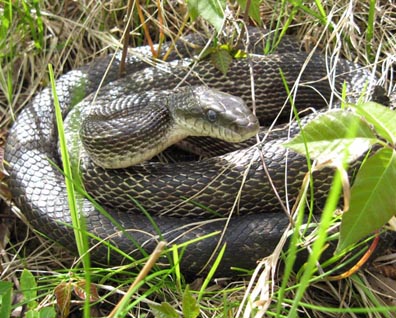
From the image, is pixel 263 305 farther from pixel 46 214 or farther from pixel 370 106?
pixel 46 214

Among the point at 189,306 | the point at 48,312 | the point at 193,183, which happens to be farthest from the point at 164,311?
the point at 193,183

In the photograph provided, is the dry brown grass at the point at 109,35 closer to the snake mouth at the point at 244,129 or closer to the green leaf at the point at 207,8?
the green leaf at the point at 207,8

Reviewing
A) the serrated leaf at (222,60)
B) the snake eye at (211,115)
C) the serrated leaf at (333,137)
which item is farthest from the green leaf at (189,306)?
the serrated leaf at (222,60)

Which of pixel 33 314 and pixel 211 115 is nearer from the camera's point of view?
pixel 33 314

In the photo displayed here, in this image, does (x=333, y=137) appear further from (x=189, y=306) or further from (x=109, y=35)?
(x=109, y=35)

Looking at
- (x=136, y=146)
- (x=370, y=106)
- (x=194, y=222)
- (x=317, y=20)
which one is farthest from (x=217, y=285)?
(x=317, y=20)

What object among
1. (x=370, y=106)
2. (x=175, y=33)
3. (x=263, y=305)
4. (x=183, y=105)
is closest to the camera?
(x=370, y=106)
